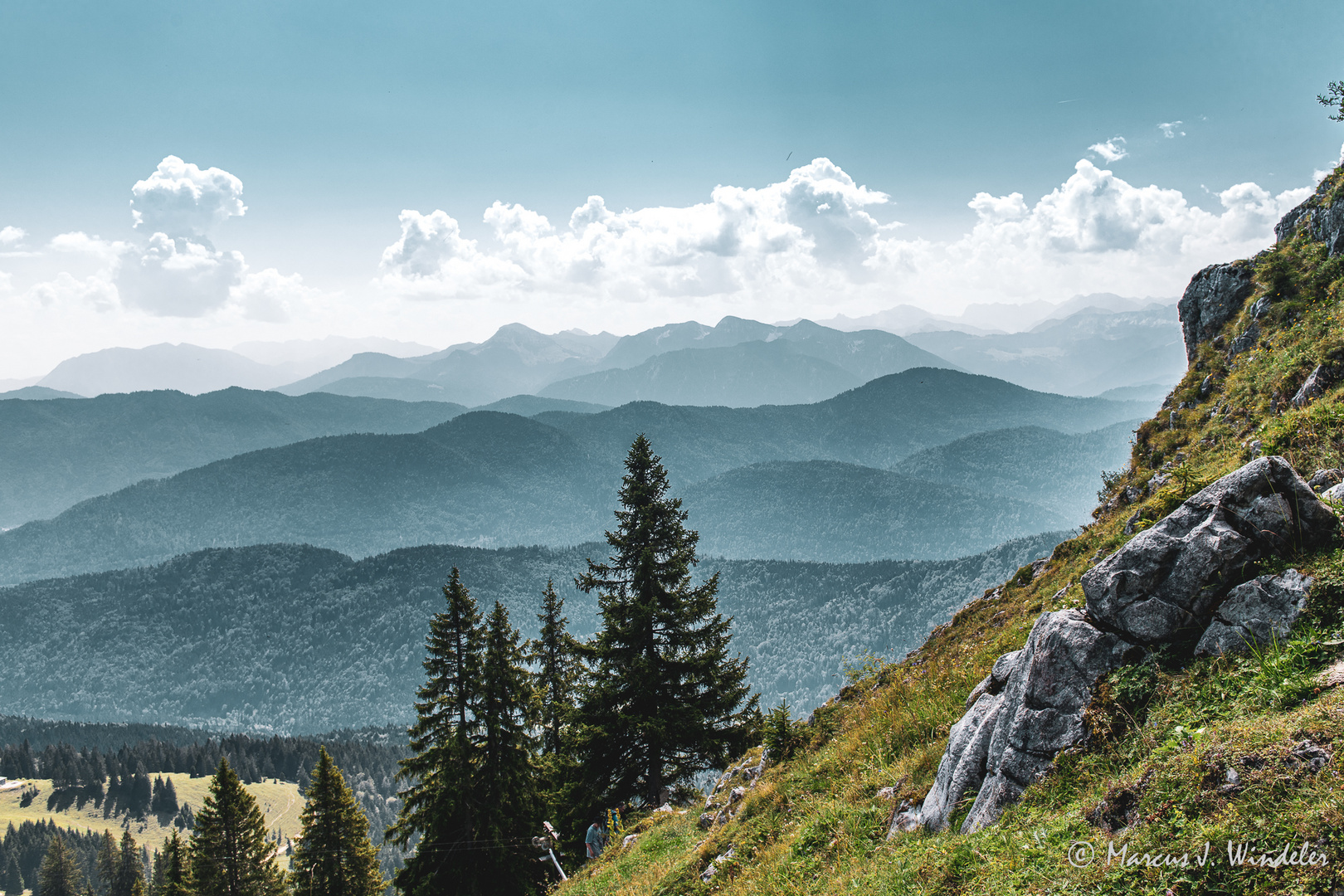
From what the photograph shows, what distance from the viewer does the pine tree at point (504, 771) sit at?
24609mm

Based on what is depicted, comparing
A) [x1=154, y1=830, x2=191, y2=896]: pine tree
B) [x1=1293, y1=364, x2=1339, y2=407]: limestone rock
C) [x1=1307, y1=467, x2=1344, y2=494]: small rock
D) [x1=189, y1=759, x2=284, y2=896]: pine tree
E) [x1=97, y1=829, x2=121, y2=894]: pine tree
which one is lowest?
[x1=97, y1=829, x2=121, y2=894]: pine tree

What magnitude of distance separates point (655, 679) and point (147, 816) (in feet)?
631

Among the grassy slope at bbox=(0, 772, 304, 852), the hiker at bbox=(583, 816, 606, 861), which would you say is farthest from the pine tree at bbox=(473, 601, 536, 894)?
the grassy slope at bbox=(0, 772, 304, 852)

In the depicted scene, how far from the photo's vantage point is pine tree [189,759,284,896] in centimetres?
3784

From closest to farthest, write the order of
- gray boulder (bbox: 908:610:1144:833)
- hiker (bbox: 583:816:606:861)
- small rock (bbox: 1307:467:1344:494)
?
1. gray boulder (bbox: 908:610:1144:833)
2. small rock (bbox: 1307:467:1344:494)
3. hiker (bbox: 583:816:606:861)

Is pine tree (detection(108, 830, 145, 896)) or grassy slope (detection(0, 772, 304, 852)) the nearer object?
pine tree (detection(108, 830, 145, 896))

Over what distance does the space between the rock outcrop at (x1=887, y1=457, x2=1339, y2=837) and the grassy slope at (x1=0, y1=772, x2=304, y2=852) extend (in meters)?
172

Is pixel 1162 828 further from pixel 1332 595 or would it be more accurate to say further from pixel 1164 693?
pixel 1332 595

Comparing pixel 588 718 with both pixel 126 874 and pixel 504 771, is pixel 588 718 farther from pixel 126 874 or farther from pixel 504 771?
pixel 126 874

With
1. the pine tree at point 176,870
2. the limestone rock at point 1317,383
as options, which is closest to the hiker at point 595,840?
the limestone rock at point 1317,383

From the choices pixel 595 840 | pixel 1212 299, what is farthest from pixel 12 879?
pixel 1212 299

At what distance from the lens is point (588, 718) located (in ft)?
73.9

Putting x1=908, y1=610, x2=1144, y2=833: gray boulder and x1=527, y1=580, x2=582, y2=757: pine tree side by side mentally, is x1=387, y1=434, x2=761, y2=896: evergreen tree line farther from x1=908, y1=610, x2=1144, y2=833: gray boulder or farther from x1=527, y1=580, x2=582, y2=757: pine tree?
x1=908, y1=610, x2=1144, y2=833: gray boulder

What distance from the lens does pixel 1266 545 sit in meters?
6.74
